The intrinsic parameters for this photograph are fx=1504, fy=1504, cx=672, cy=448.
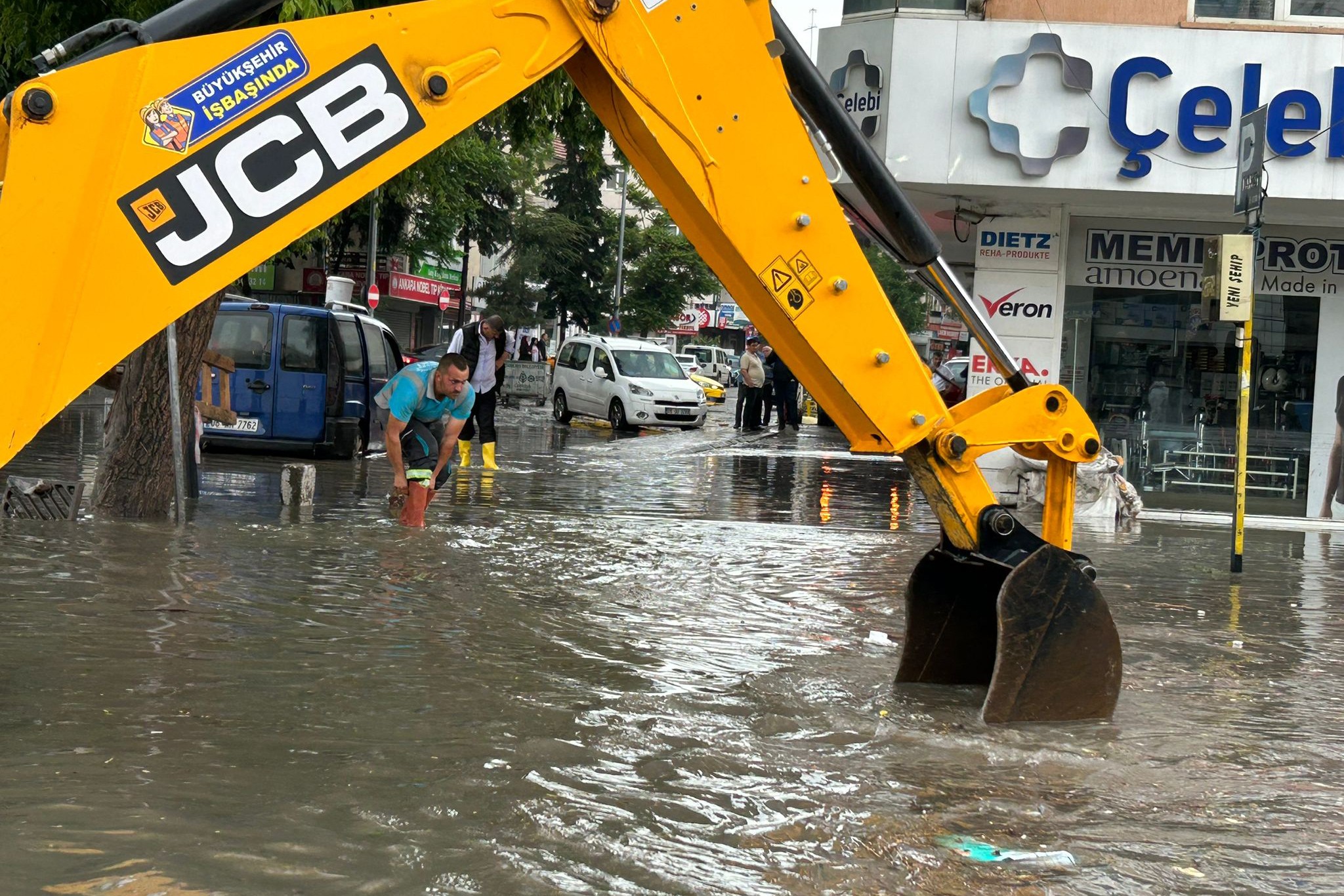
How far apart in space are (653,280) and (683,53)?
53961 millimetres

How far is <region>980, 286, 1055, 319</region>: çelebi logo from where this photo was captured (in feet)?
54.0

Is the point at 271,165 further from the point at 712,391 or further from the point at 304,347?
the point at 712,391

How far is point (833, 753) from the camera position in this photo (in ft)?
18.0

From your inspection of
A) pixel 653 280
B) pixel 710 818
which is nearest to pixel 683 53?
pixel 710 818

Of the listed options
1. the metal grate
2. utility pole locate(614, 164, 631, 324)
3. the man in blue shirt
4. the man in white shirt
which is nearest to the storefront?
the man in white shirt

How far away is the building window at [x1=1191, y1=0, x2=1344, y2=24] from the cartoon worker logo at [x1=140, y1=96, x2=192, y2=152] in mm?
13305

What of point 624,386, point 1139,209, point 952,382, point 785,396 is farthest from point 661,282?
point 1139,209

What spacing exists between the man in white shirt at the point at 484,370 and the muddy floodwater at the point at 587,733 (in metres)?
6.50

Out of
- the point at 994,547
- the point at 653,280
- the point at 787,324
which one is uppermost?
the point at 653,280

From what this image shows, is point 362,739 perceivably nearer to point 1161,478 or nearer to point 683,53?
point 683,53

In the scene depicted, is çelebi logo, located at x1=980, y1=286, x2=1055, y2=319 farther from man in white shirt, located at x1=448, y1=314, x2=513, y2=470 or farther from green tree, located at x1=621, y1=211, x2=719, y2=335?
green tree, located at x1=621, y1=211, x2=719, y2=335

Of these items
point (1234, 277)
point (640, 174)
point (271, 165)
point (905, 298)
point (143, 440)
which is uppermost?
point (905, 298)

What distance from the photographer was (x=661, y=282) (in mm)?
59219

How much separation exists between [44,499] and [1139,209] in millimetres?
11387
